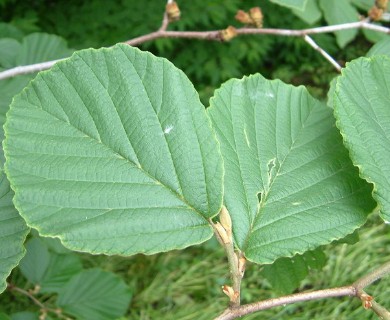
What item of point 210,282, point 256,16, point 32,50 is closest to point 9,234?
point 256,16

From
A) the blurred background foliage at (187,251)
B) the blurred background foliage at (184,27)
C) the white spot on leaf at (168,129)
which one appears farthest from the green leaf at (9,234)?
the blurred background foliage at (184,27)

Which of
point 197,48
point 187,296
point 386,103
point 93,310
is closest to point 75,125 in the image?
point 386,103

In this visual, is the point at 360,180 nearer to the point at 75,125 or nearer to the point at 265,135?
the point at 265,135

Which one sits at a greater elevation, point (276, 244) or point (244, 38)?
point (276, 244)

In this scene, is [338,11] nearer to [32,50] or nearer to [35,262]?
[32,50]

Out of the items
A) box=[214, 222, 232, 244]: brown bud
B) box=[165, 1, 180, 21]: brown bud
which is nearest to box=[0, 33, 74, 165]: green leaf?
box=[165, 1, 180, 21]: brown bud

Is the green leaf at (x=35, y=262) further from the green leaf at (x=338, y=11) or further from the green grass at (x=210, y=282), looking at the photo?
the green leaf at (x=338, y=11)
